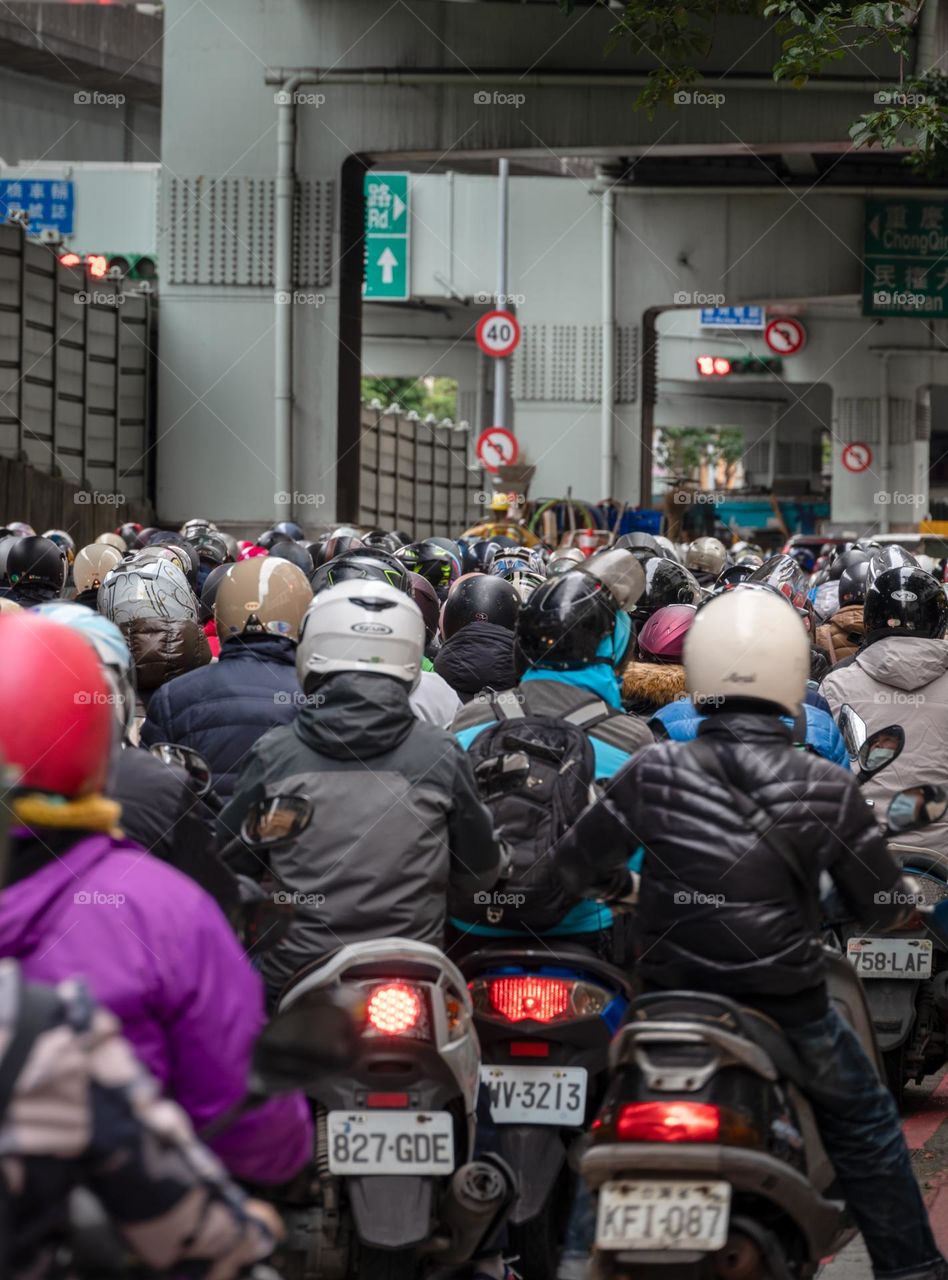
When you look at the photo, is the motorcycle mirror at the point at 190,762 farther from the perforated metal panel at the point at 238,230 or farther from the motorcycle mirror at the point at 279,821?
the perforated metal panel at the point at 238,230

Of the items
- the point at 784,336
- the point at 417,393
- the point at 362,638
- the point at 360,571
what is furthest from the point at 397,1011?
the point at 417,393

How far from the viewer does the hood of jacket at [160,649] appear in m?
7.36

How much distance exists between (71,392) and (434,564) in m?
13.9

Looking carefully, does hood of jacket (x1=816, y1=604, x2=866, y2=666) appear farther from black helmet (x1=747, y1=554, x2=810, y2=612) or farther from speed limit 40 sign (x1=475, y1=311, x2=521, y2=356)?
speed limit 40 sign (x1=475, y1=311, x2=521, y2=356)

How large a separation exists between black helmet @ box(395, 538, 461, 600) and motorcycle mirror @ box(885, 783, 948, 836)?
7464mm

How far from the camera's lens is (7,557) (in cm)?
991

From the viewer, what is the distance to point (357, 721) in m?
4.76

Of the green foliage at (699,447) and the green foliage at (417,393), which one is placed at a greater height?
the green foliage at (417,393)

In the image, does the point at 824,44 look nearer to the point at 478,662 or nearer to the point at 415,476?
the point at 478,662

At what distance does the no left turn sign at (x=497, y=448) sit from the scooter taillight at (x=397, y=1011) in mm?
21384

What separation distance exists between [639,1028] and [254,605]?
10.3 feet

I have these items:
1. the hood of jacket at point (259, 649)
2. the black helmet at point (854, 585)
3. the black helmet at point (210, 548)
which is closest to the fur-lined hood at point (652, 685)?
the hood of jacket at point (259, 649)

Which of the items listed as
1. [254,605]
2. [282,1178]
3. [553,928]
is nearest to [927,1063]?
[553,928]

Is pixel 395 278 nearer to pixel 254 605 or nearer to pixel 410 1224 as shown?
pixel 254 605
